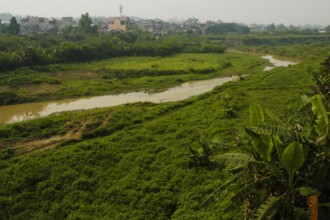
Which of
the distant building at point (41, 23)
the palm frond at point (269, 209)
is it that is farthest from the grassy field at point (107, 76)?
the distant building at point (41, 23)

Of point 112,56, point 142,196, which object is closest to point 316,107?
point 142,196

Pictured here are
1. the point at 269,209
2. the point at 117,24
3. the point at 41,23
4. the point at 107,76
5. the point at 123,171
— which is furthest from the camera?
the point at 41,23

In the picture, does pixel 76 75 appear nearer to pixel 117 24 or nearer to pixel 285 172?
pixel 285 172

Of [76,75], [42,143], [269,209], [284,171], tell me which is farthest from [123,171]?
[76,75]

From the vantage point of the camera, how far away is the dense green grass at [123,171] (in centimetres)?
1196

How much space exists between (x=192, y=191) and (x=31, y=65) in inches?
1352

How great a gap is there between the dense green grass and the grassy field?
1050 centimetres

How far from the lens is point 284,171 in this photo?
7.30m

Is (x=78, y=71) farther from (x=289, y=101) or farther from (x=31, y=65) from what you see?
(x=289, y=101)

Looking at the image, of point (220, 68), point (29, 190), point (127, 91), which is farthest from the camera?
point (220, 68)

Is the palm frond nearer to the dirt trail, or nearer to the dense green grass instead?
the dense green grass

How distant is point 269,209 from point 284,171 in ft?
3.14

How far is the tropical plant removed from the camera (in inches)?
267

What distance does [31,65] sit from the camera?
41750 millimetres
